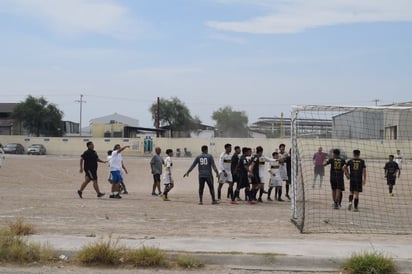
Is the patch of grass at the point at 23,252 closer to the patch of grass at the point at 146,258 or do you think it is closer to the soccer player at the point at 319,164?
the patch of grass at the point at 146,258

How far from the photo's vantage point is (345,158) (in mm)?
19359

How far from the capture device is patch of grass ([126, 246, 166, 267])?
841cm

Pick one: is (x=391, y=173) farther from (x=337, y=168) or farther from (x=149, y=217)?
(x=149, y=217)

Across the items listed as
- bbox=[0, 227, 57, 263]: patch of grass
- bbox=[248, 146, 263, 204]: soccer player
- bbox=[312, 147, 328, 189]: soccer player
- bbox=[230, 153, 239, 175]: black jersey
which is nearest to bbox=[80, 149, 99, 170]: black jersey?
bbox=[230, 153, 239, 175]: black jersey

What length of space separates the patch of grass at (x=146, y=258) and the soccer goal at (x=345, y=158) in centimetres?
385

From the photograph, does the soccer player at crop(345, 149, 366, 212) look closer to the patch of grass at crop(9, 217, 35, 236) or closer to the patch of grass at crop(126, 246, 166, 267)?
the patch of grass at crop(126, 246, 166, 267)

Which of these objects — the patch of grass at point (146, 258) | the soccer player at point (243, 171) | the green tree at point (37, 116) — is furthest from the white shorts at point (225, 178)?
the green tree at point (37, 116)

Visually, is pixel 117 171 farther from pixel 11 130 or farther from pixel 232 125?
pixel 232 125

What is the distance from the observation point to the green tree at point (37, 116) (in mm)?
85250

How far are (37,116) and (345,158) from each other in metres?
73.1

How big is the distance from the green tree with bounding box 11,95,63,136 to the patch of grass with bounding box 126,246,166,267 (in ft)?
265

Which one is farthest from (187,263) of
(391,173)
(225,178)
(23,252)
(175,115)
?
(175,115)

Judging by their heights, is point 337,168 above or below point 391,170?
above

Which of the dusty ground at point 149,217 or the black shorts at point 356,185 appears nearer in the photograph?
the dusty ground at point 149,217
